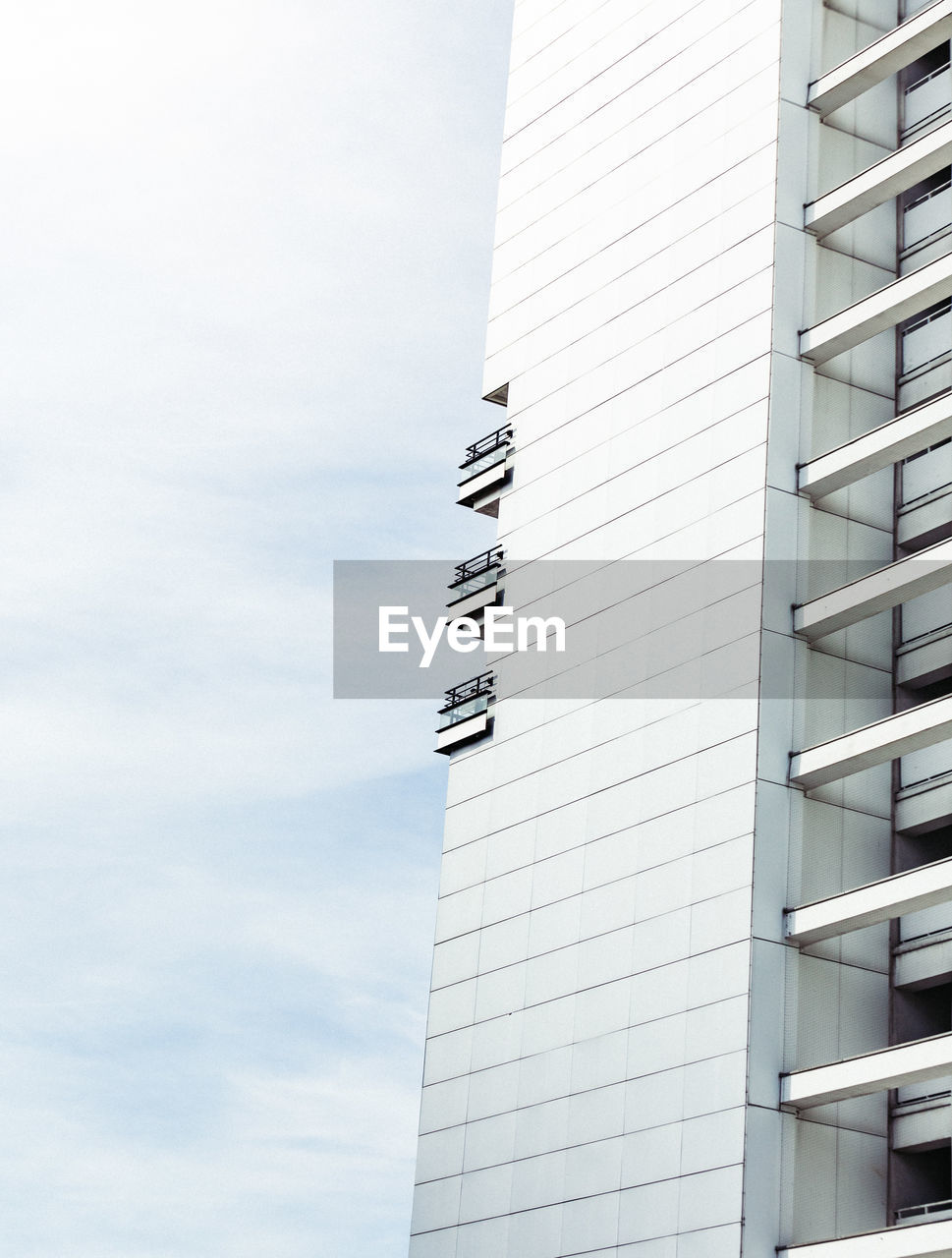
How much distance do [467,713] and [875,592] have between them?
1436 centimetres

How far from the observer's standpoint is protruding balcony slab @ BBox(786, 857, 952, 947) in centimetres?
3578

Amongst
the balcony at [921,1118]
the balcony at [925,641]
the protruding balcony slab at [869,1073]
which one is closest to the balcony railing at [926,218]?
the balcony at [925,641]

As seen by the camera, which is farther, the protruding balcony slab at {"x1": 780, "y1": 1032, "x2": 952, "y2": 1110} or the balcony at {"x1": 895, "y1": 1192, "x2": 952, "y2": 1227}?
the balcony at {"x1": 895, "y1": 1192, "x2": 952, "y2": 1227}

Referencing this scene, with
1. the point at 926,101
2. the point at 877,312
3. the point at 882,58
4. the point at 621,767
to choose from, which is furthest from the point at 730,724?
the point at 926,101

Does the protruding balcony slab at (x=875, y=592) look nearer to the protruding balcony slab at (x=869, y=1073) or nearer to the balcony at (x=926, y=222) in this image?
the protruding balcony slab at (x=869, y=1073)

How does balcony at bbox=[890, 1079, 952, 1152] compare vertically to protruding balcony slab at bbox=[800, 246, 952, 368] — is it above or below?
below

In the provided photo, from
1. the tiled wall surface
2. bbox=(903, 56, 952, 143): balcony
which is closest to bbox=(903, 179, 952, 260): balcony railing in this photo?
bbox=(903, 56, 952, 143): balcony

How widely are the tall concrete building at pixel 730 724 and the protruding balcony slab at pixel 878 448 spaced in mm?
115

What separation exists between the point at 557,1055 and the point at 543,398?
1881 cm

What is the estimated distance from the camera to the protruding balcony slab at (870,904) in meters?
35.8

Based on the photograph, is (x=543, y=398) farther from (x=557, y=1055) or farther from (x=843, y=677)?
(x=557, y=1055)

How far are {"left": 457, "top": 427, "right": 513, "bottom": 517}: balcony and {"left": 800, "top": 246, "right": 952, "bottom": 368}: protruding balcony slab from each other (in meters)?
11.1

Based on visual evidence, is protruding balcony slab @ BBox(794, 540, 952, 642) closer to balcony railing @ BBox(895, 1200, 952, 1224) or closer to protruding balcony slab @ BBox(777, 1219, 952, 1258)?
balcony railing @ BBox(895, 1200, 952, 1224)

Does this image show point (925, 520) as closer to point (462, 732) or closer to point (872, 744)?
point (872, 744)
